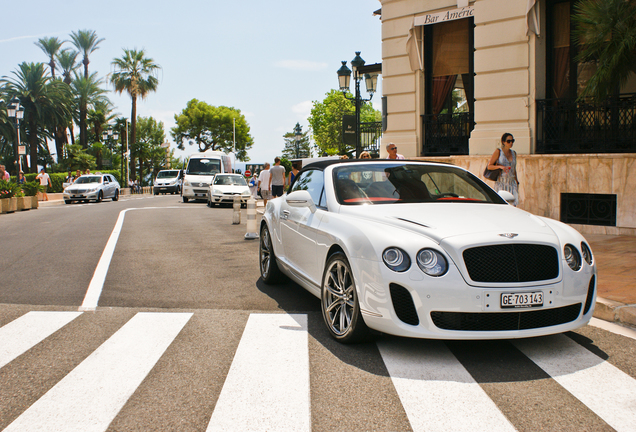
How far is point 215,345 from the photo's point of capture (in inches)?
176

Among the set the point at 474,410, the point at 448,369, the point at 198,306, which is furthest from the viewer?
the point at 198,306

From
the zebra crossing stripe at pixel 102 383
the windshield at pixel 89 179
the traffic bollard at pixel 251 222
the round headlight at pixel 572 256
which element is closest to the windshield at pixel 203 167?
the windshield at pixel 89 179

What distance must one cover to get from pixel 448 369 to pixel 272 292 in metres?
2.99

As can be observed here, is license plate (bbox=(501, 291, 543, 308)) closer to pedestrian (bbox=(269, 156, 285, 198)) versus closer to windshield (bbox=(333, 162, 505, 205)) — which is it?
windshield (bbox=(333, 162, 505, 205))

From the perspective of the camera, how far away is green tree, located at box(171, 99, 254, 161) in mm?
91688

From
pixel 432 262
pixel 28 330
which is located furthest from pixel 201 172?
pixel 432 262

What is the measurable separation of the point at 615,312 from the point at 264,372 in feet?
10.9

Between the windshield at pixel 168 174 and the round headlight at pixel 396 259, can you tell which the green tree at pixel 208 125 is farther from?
the round headlight at pixel 396 259

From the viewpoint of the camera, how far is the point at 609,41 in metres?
8.30

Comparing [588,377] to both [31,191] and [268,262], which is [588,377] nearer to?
[268,262]

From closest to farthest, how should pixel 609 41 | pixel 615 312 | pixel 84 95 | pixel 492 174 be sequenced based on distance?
pixel 615 312
pixel 609 41
pixel 492 174
pixel 84 95

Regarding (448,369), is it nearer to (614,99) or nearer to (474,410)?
(474,410)

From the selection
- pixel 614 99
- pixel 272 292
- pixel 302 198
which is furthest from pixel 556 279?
pixel 614 99

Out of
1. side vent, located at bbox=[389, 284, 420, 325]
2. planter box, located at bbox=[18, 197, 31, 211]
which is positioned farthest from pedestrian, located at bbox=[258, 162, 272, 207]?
side vent, located at bbox=[389, 284, 420, 325]
